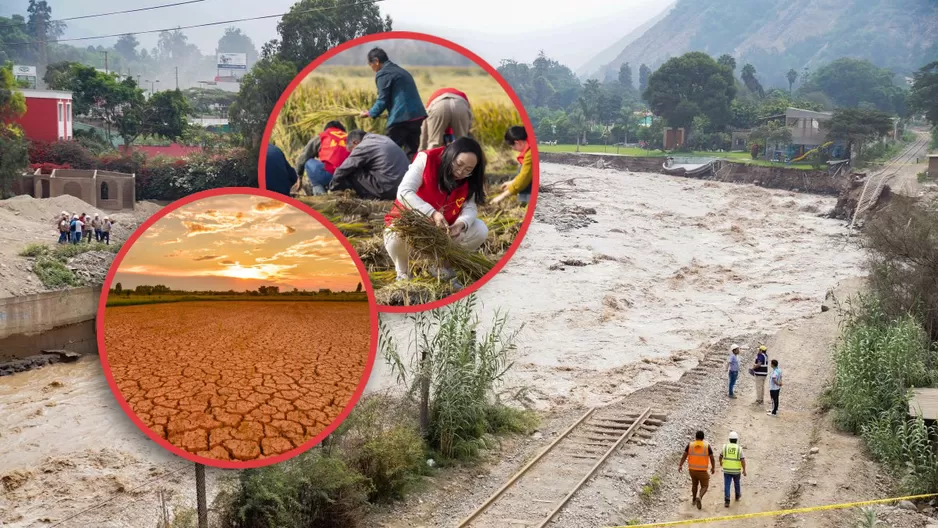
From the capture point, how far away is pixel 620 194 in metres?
48.6

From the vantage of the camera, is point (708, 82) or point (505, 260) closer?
point (505, 260)

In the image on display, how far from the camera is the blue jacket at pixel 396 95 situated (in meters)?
3.33

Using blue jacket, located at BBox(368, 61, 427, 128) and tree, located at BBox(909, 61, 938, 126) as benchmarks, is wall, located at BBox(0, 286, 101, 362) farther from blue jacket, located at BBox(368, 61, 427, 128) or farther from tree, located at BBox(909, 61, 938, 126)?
tree, located at BBox(909, 61, 938, 126)

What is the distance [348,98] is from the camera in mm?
3348

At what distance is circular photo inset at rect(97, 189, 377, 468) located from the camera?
3.07 m

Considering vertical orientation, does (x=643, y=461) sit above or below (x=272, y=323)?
below

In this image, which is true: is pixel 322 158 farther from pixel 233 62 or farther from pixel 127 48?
pixel 127 48

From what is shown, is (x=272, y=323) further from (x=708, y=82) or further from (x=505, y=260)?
(x=708, y=82)

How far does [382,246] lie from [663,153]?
Answer: 207 ft

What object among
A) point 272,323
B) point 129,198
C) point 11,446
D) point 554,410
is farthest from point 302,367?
point 129,198

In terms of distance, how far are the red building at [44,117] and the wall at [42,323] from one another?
17333 millimetres

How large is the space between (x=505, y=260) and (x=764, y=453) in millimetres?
10312

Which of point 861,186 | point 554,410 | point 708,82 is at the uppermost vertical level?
point 708,82

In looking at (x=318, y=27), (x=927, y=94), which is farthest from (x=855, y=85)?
(x=318, y=27)
